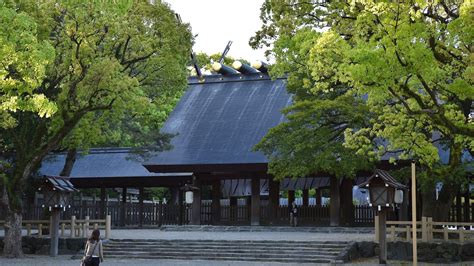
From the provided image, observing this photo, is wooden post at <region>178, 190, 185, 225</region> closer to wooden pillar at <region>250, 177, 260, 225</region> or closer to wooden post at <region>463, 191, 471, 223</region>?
wooden pillar at <region>250, 177, 260, 225</region>

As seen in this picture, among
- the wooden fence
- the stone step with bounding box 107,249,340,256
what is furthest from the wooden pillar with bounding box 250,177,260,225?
the stone step with bounding box 107,249,340,256

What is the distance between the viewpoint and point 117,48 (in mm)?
23828

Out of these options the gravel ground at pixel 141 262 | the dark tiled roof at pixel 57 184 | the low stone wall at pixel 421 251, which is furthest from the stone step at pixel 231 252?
the dark tiled roof at pixel 57 184

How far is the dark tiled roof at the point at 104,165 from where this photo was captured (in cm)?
3881

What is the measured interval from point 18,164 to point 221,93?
59.5 ft

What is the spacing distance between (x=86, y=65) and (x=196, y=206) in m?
14.2

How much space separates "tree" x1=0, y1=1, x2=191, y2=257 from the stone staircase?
159 inches

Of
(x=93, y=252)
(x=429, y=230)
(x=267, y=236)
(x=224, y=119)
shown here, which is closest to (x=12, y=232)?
(x=267, y=236)

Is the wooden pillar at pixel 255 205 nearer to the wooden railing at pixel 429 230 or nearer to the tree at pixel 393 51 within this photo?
the wooden railing at pixel 429 230

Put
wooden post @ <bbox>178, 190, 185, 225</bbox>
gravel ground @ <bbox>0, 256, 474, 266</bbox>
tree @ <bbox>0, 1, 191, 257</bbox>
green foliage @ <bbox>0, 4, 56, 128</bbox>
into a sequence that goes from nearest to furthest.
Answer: green foliage @ <bbox>0, 4, 56, 128</bbox>
gravel ground @ <bbox>0, 256, 474, 266</bbox>
tree @ <bbox>0, 1, 191, 257</bbox>
wooden post @ <bbox>178, 190, 185, 225</bbox>

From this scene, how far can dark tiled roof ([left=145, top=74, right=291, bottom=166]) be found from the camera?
3428 cm

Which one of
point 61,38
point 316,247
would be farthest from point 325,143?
point 61,38

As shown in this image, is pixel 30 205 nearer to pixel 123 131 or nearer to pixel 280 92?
Answer: pixel 123 131

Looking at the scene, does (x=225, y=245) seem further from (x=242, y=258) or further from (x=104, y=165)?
(x=104, y=165)
